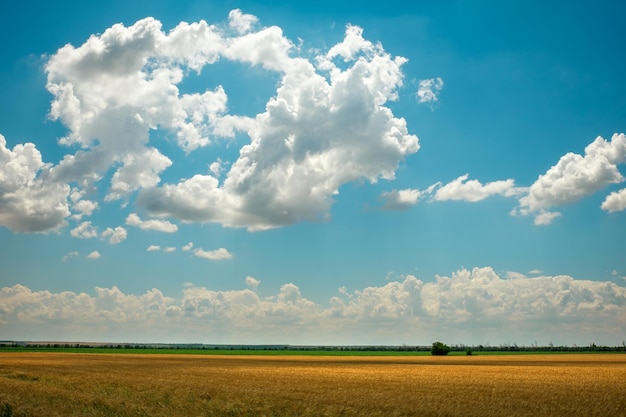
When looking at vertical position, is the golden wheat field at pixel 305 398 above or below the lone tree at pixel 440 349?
above

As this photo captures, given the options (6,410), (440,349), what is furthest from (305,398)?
(440,349)

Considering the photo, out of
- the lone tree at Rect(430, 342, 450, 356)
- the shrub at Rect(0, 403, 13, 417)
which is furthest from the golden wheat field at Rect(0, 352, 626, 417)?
the lone tree at Rect(430, 342, 450, 356)

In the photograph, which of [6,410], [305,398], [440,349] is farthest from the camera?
[440,349]

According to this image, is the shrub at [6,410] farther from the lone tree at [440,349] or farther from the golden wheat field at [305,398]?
the lone tree at [440,349]

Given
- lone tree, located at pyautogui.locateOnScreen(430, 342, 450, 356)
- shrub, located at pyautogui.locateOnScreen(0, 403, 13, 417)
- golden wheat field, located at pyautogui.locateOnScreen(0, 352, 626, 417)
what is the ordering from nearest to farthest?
shrub, located at pyautogui.locateOnScreen(0, 403, 13, 417)
golden wheat field, located at pyautogui.locateOnScreen(0, 352, 626, 417)
lone tree, located at pyautogui.locateOnScreen(430, 342, 450, 356)

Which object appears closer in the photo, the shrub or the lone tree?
the shrub

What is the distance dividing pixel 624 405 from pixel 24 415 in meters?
34.9

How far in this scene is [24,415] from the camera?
92.3 feet

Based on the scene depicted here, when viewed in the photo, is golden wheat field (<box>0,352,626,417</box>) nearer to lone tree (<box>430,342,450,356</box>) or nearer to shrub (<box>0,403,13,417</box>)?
shrub (<box>0,403,13,417</box>)

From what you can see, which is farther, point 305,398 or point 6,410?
point 305,398

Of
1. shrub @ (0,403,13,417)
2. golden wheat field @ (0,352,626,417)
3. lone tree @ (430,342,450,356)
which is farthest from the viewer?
lone tree @ (430,342,450,356)

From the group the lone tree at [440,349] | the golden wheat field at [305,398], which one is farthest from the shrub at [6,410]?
the lone tree at [440,349]

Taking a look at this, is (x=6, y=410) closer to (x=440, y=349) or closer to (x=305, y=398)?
(x=305, y=398)

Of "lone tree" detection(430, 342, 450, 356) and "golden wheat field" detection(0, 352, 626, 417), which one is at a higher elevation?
"golden wheat field" detection(0, 352, 626, 417)
